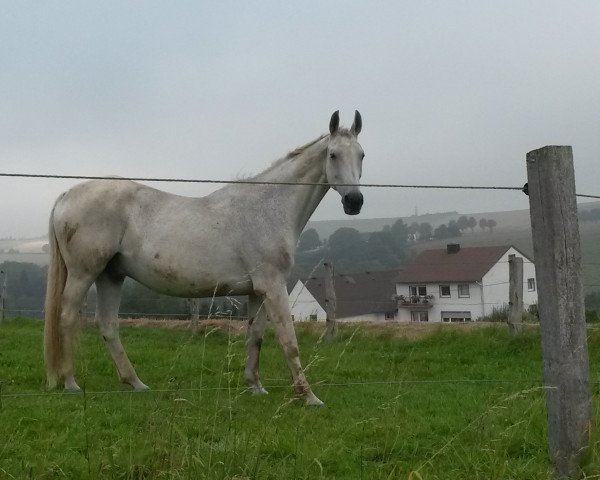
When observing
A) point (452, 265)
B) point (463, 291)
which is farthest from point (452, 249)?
point (463, 291)

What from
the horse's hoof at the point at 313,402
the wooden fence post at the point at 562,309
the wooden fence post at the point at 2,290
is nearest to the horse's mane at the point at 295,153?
the horse's hoof at the point at 313,402

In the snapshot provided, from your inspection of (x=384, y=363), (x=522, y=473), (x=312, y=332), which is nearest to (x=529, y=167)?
(x=522, y=473)

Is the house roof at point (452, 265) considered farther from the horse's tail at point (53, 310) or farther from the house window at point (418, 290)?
the horse's tail at point (53, 310)

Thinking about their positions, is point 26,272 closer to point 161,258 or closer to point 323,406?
point 161,258

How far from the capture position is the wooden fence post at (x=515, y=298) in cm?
1166

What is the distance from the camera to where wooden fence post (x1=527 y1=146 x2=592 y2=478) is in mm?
3078

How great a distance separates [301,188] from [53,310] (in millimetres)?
2742

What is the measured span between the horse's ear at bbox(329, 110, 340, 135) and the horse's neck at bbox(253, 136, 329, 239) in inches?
8.7

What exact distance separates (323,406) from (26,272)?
14.5 meters

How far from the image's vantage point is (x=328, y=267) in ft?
47.0

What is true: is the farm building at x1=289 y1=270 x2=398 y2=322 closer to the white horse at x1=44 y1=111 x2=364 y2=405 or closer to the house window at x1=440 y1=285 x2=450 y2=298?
the house window at x1=440 y1=285 x2=450 y2=298

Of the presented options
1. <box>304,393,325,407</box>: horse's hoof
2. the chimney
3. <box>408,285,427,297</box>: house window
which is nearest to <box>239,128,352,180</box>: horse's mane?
<box>304,393,325,407</box>: horse's hoof

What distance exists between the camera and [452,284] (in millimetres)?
60781

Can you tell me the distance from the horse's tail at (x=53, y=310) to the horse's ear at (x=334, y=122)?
3.00 m
